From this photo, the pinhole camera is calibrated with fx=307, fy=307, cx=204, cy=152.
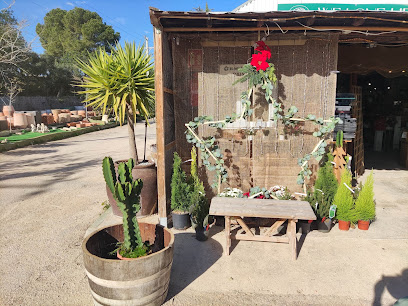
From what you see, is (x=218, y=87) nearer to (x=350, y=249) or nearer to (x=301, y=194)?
(x=301, y=194)

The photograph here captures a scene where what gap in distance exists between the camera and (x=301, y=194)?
18.8ft

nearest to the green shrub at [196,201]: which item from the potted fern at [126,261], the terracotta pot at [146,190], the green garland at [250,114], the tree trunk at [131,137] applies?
the green garland at [250,114]

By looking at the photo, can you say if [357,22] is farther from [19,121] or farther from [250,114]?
[19,121]

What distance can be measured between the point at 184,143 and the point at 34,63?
39346 mm

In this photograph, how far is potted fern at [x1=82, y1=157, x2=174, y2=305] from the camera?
3.07 metres

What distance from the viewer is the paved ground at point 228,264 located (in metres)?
3.68

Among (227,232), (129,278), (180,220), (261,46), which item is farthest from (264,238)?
(261,46)

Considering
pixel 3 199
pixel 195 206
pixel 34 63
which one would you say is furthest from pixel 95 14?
pixel 195 206

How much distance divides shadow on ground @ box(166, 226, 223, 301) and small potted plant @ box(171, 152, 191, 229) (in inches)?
8.6

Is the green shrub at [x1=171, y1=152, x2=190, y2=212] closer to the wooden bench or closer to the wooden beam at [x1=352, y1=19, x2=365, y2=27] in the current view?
the wooden bench

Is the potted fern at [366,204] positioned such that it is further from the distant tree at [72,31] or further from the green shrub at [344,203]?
the distant tree at [72,31]

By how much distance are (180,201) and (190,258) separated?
1.18 meters

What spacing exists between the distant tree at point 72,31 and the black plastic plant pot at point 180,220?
154 feet

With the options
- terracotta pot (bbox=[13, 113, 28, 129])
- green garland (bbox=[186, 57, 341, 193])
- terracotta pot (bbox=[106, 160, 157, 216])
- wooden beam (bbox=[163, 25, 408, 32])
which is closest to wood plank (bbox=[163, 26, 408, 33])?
wooden beam (bbox=[163, 25, 408, 32])
